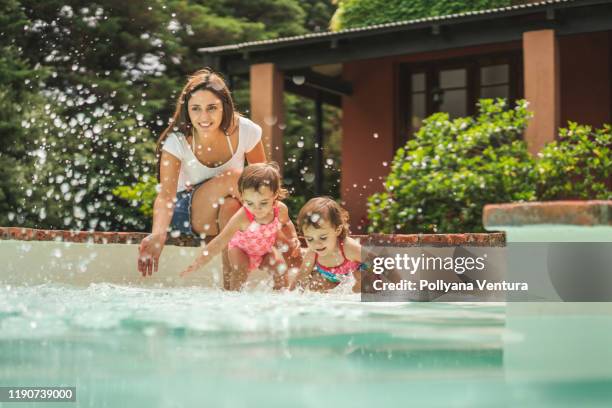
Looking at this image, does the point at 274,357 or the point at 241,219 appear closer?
the point at 274,357

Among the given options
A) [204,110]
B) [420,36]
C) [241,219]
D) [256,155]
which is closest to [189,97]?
[204,110]

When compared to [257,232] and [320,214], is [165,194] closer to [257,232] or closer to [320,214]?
[257,232]

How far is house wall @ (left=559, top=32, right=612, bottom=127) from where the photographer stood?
1050 centimetres

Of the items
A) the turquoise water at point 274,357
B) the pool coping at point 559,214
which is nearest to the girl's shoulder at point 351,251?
the turquoise water at point 274,357

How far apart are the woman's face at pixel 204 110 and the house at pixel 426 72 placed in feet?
14.1

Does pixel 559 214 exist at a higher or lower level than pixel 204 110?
lower

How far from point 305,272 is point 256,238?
353 mm

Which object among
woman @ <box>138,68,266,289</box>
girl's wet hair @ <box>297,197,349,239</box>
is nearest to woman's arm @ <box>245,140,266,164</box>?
woman @ <box>138,68,266,289</box>

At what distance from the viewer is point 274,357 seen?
239 cm

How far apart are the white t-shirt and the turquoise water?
1.43m

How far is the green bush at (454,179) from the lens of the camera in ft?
23.7

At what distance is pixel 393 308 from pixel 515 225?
1.28m

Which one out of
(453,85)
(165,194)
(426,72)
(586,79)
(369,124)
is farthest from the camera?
(369,124)

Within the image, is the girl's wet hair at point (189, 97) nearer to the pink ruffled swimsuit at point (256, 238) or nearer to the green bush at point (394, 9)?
the pink ruffled swimsuit at point (256, 238)
